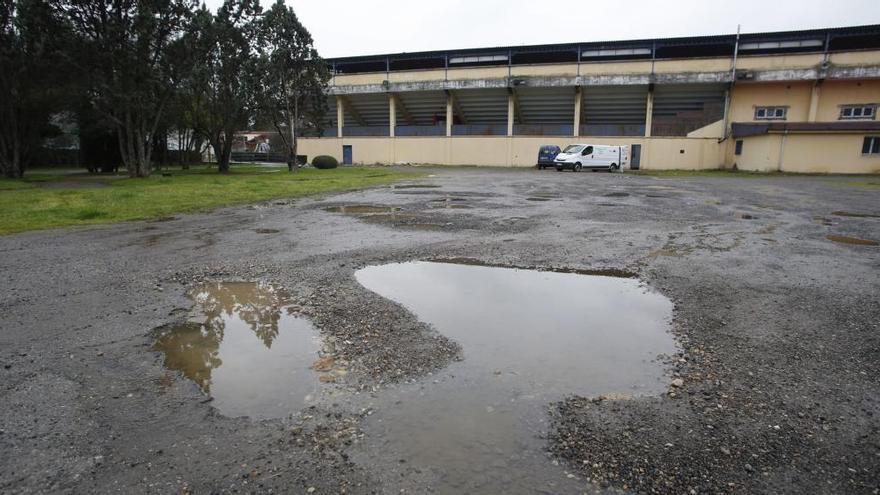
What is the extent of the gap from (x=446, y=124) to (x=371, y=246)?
43883 mm

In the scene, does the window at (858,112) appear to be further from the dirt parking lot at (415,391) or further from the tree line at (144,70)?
the dirt parking lot at (415,391)

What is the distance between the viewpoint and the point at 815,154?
36062mm

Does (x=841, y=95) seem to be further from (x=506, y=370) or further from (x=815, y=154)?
(x=506, y=370)

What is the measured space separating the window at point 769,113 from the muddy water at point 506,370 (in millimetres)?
44302

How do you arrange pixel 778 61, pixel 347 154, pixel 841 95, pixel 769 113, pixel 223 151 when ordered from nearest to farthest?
1. pixel 223 151
2. pixel 841 95
3. pixel 778 61
4. pixel 769 113
5. pixel 347 154

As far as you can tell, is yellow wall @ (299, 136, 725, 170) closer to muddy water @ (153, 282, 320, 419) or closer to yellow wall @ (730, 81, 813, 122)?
yellow wall @ (730, 81, 813, 122)

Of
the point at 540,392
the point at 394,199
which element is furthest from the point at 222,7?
the point at 540,392

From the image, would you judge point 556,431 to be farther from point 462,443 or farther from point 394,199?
point 394,199

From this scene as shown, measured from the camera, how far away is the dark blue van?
135 feet

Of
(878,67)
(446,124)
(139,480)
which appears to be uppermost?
(878,67)

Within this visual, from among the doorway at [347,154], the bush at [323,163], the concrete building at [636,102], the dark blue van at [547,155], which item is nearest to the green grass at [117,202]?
the bush at [323,163]

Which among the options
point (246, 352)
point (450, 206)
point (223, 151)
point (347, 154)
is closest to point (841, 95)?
point (450, 206)

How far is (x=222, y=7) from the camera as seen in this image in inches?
1090

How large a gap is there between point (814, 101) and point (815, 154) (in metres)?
6.57
